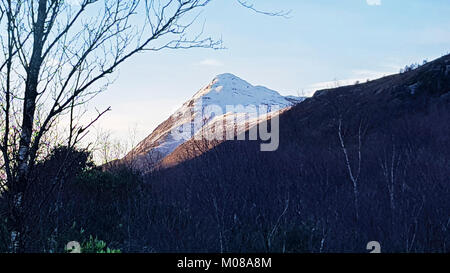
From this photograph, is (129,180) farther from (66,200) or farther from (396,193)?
(396,193)

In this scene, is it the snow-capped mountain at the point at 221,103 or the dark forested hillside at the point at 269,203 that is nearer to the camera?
the dark forested hillside at the point at 269,203

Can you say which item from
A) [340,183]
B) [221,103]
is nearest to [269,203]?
[340,183]

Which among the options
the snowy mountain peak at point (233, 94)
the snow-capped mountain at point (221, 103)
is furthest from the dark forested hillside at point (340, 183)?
the snowy mountain peak at point (233, 94)

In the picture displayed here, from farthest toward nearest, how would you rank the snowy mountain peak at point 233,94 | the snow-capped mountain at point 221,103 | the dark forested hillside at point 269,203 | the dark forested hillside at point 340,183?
the snowy mountain peak at point 233,94 < the snow-capped mountain at point 221,103 < the dark forested hillside at point 340,183 < the dark forested hillside at point 269,203

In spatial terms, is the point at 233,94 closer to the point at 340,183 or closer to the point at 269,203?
the point at 340,183

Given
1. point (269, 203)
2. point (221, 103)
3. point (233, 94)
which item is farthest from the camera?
point (233, 94)

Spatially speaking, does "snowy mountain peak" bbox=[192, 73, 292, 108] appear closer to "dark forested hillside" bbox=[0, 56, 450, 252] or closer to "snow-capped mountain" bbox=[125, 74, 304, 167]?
"snow-capped mountain" bbox=[125, 74, 304, 167]

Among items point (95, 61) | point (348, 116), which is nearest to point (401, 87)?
point (348, 116)

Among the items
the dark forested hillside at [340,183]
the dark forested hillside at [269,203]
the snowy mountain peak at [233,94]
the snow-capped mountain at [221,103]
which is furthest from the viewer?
the snowy mountain peak at [233,94]

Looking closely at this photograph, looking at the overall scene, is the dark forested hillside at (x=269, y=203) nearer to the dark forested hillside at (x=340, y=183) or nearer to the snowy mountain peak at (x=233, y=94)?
the dark forested hillside at (x=340, y=183)

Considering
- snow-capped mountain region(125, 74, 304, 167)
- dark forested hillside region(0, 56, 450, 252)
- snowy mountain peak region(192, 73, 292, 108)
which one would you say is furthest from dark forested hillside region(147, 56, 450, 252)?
snowy mountain peak region(192, 73, 292, 108)

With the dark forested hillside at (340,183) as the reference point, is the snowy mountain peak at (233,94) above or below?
above

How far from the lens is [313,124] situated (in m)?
41.9
